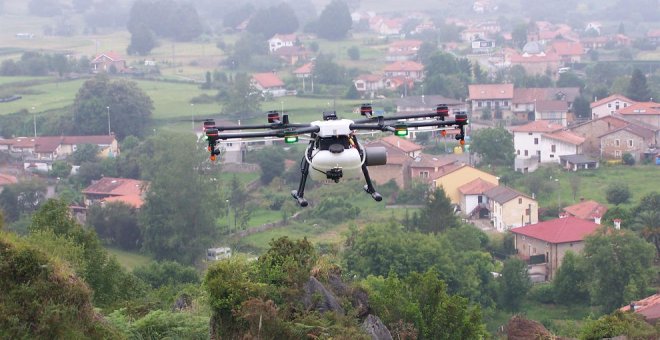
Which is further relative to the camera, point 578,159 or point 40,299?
point 578,159

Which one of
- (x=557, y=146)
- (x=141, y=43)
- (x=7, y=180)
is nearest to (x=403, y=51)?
(x=141, y=43)

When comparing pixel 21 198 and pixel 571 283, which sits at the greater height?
pixel 21 198

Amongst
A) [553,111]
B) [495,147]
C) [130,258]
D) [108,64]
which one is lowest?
[130,258]

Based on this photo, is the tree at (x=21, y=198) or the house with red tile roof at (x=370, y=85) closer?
the tree at (x=21, y=198)

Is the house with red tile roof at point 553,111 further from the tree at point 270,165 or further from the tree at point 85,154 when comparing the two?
the tree at point 85,154

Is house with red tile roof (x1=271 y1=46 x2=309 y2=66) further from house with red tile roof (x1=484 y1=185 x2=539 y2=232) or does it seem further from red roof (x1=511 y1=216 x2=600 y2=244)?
red roof (x1=511 y1=216 x2=600 y2=244)

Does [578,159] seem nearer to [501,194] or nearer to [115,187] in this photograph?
[501,194]

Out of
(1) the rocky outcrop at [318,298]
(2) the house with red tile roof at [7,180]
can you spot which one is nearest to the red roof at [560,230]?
(1) the rocky outcrop at [318,298]
